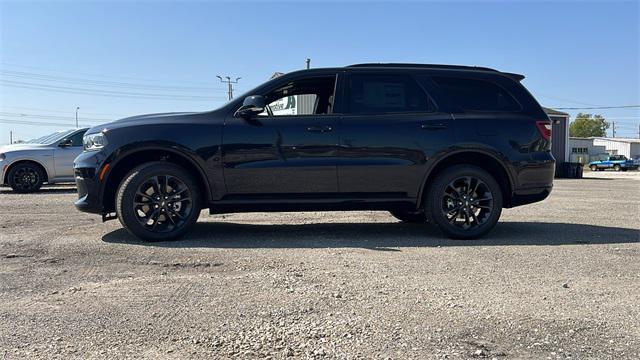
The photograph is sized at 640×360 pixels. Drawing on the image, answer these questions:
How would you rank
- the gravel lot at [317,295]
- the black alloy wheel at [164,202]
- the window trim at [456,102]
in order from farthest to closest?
the window trim at [456,102]
the black alloy wheel at [164,202]
the gravel lot at [317,295]

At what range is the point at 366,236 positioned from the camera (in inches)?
245

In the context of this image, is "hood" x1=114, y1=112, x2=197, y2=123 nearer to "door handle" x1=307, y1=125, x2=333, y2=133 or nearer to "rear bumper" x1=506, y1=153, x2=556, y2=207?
"door handle" x1=307, y1=125, x2=333, y2=133

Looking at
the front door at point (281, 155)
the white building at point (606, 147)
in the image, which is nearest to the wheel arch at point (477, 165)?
the front door at point (281, 155)

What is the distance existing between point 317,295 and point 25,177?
10.6 m

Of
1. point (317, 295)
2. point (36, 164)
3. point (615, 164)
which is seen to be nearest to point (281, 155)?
point (317, 295)

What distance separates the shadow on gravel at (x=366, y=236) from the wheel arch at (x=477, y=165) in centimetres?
51

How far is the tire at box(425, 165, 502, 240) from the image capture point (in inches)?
236

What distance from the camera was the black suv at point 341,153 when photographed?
18.5ft

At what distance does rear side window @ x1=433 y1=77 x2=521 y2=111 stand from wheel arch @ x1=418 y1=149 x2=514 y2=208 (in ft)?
1.79

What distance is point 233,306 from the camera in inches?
140

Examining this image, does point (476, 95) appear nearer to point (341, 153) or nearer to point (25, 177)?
point (341, 153)

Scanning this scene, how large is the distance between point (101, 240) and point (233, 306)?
9.29ft

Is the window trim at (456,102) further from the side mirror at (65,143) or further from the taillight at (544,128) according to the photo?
the side mirror at (65,143)

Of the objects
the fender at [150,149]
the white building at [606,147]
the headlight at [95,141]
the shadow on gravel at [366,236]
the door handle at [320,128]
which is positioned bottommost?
the white building at [606,147]
